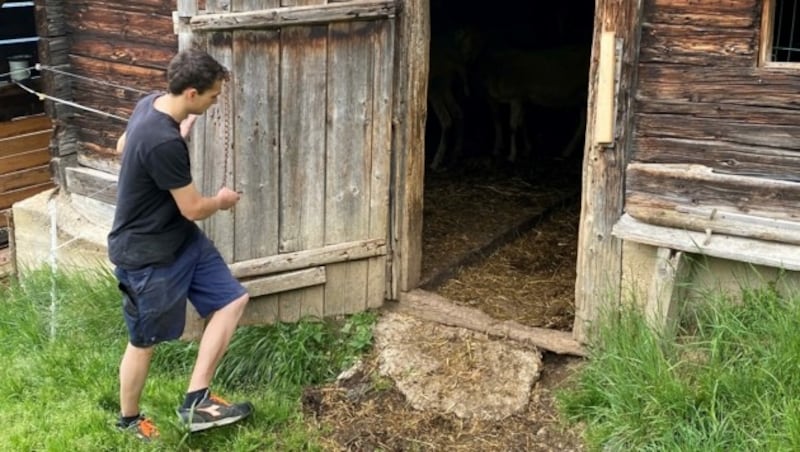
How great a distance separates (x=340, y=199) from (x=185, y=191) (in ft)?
4.76

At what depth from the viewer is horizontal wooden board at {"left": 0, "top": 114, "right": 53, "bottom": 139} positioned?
27.8ft

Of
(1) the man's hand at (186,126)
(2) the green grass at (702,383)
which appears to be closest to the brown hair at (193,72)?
(1) the man's hand at (186,126)

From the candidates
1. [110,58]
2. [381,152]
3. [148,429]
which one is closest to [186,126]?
[381,152]

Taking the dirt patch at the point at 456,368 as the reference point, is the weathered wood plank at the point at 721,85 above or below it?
above

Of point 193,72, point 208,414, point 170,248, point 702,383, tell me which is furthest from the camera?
point 208,414

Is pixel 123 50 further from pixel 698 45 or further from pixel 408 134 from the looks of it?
pixel 698 45

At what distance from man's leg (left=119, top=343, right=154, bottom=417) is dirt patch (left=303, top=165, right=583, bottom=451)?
88cm

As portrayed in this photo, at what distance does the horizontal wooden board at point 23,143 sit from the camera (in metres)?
8.51

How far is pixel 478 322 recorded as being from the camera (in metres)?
5.80

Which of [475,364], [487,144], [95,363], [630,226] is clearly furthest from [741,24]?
[487,144]

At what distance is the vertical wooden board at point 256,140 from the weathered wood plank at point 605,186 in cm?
162

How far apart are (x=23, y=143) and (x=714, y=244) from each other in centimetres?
601

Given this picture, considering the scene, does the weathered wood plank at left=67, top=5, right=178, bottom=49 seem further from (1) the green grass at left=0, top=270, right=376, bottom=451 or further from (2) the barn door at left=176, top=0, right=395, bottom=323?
(1) the green grass at left=0, top=270, right=376, bottom=451

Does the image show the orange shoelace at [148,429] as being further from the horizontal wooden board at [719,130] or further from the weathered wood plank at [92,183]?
the horizontal wooden board at [719,130]
